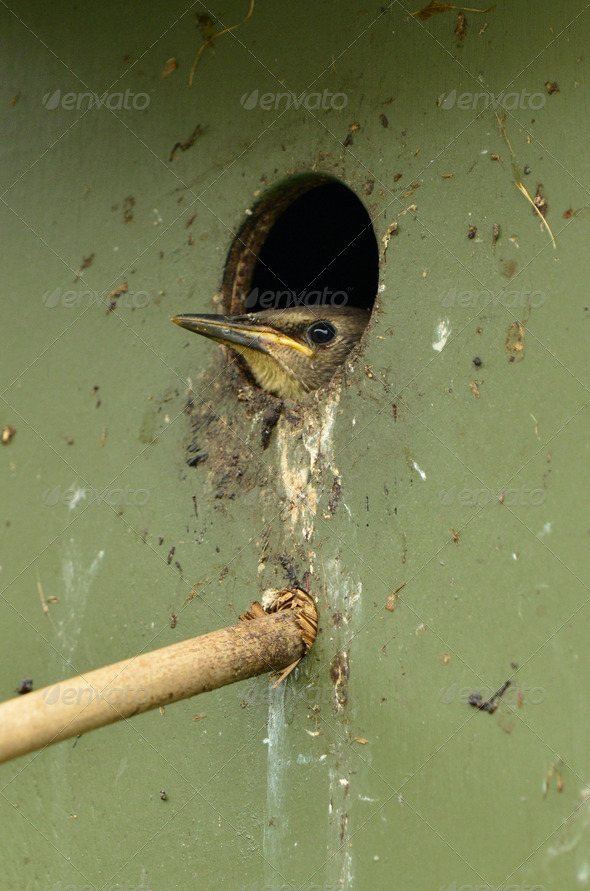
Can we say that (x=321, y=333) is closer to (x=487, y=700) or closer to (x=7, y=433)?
(x=7, y=433)

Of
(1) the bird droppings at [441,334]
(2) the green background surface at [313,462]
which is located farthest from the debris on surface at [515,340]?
(1) the bird droppings at [441,334]

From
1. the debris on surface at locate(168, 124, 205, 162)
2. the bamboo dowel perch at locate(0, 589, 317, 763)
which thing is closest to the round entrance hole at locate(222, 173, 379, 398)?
the debris on surface at locate(168, 124, 205, 162)

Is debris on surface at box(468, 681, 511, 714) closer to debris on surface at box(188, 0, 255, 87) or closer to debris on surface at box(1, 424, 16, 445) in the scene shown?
debris on surface at box(1, 424, 16, 445)

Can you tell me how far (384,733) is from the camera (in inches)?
92.5

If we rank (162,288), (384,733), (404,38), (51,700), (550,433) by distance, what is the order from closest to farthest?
(51,700)
(550,433)
(384,733)
(404,38)
(162,288)

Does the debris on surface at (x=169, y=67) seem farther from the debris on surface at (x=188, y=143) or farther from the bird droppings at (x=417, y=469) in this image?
the bird droppings at (x=417, y=469)

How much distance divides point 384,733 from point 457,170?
1.28 m

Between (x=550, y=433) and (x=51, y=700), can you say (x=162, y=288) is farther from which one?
(x=51, y=700)

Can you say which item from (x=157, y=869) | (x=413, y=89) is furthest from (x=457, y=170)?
(x=157, y=869)

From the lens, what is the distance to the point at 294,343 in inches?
126

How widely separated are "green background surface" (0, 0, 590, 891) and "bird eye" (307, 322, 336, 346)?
45 cm

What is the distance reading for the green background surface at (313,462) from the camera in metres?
2.14

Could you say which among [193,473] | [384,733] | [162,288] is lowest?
[384,733]

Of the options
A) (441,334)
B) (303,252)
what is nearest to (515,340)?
(441,334)
